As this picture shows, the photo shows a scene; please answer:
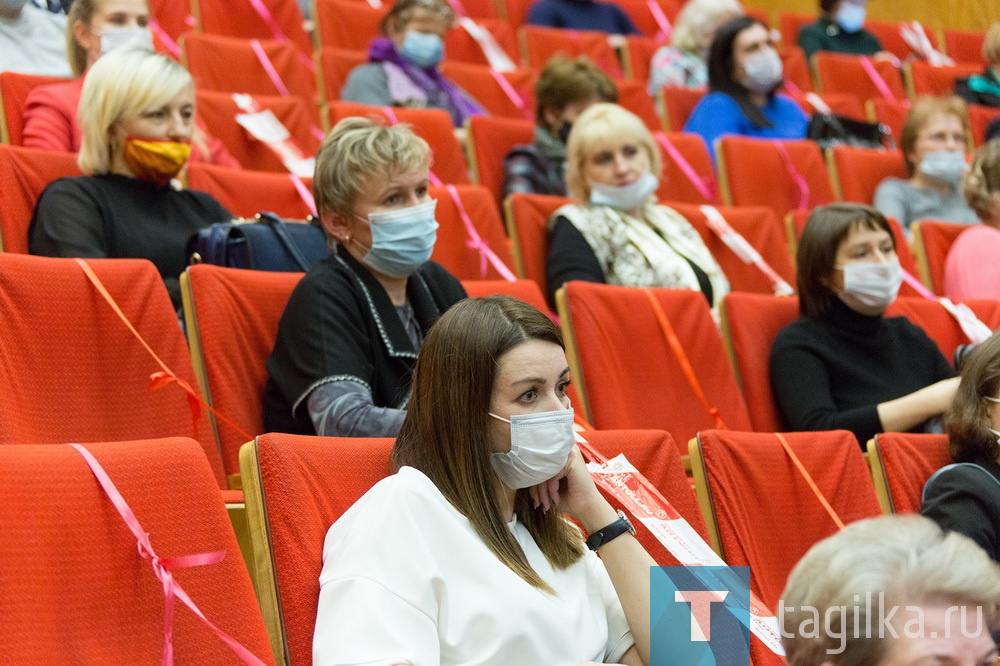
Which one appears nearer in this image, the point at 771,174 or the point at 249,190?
the point at 249,190

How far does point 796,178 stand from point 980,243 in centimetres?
84

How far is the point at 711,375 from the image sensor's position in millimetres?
2768

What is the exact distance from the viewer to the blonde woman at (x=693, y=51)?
516 cm

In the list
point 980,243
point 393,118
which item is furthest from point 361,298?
point 980,243

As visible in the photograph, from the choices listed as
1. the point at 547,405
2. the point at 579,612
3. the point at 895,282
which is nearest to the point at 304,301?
the point at 547,405

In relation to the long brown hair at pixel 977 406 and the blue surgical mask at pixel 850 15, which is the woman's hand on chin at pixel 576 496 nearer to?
the long brown hair at pixel 977 406

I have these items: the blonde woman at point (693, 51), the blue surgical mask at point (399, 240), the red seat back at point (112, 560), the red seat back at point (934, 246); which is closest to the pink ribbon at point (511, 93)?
the blonde woman at point (693, 51)

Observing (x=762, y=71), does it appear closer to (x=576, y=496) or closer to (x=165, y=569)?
(x=576, y=496)

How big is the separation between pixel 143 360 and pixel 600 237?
1448mm

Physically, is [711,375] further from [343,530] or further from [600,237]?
[343,530]

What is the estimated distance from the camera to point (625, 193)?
11.2 ft

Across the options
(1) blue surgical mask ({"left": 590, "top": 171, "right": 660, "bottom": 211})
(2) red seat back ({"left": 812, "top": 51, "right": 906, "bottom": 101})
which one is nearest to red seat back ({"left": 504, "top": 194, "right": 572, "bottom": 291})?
(1) blue surgical mask ({"left": 590, "top": 171, "right": 660, "bottom": 211})

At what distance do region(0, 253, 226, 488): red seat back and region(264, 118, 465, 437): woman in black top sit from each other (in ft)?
0.60

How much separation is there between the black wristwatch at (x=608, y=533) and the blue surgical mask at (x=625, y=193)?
1781 millimetres
